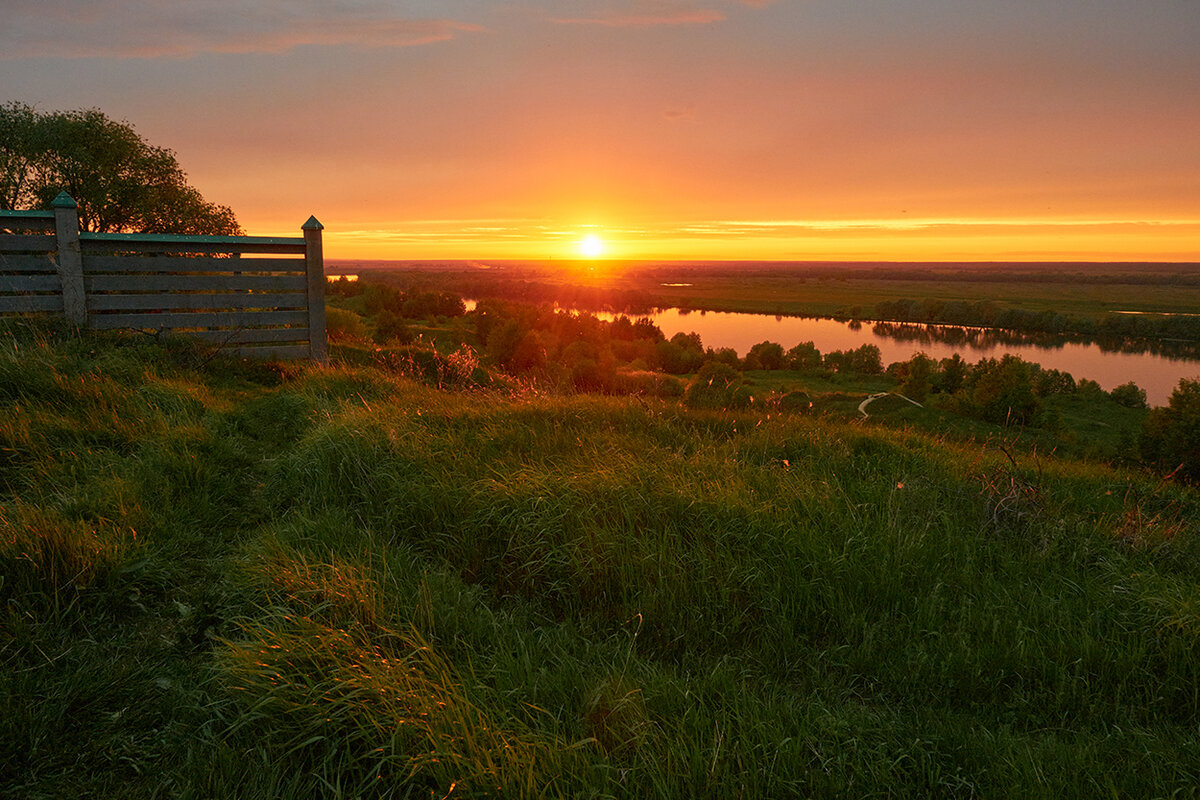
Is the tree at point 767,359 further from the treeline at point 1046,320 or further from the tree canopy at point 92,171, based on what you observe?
the treeline at point 1046,320

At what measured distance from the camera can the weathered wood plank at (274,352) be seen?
10418 millimetres

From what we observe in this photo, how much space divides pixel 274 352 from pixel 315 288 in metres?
1.36

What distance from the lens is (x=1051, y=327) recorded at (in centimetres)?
9056

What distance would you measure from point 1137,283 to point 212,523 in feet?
697

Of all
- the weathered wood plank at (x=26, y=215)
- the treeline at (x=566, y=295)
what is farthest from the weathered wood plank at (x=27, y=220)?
the treeline at (x=566, y=295)

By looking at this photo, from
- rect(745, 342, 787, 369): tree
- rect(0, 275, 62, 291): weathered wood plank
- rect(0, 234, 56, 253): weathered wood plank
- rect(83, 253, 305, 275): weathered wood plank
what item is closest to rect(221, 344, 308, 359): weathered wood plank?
rect(83, 253, 305, 275): weathered wood plank

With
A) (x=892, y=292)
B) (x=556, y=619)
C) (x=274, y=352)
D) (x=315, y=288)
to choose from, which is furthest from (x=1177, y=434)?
(x=892, y=292)

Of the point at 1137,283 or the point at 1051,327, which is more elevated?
the point at 1137,283

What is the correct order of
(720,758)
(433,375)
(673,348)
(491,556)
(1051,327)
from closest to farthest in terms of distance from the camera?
(720,758) → (491,556) → (433,375) → (673,348) → (1051,327)

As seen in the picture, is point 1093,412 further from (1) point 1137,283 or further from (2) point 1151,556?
(1) point 1137,283

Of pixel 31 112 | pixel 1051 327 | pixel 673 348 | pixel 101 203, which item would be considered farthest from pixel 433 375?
pixel 1051 327

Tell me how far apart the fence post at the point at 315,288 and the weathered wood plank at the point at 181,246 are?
19 centimetres

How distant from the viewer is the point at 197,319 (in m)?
10.2

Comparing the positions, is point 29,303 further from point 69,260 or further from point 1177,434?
point 1177,434
